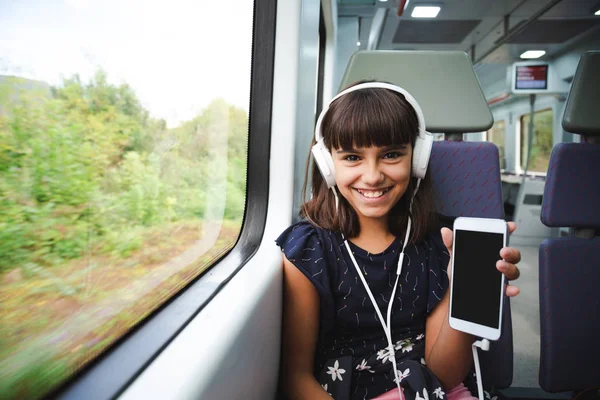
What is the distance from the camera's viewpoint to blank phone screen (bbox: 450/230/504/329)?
0.77m

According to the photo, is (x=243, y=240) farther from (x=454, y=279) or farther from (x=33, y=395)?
(x=33, y=395)

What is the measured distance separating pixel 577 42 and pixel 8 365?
6.56 meters

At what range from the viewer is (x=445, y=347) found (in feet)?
2.93

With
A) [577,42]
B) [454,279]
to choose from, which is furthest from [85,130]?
[577,42]

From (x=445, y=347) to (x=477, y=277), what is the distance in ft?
0.71

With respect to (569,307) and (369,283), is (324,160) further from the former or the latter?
(569,307)

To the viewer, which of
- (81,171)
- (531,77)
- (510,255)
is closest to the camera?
(81,171)

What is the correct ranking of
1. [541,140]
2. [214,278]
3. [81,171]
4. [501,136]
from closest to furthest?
1. [81,171]
2. [214,278]
3. [541,140]
4. [501,136]

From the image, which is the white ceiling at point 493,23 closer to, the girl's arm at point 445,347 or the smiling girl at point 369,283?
the smiling girl at point 369,283

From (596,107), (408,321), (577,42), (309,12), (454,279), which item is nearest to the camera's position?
(454,279)

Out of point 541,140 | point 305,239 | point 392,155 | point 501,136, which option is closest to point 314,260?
point 305,239

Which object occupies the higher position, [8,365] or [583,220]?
[583,220]

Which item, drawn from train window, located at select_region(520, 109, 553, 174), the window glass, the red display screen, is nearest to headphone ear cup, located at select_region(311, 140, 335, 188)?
the red display screen

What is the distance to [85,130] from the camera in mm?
534
